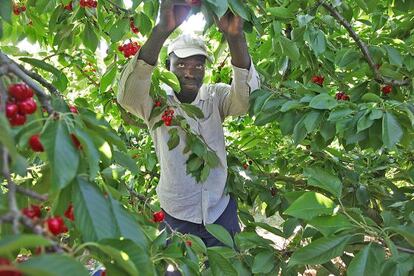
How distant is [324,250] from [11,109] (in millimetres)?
935

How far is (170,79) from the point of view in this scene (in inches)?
90.9

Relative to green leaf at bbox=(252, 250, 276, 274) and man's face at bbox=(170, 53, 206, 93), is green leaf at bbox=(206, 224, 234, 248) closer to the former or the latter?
green leaf at bbox=(252, 250, 276, 274)

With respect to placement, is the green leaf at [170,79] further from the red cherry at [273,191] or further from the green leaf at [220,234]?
the red cherry at [273,191]

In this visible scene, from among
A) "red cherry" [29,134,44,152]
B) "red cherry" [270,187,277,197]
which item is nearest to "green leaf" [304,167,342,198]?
"red cherry" [29,134,44,152]

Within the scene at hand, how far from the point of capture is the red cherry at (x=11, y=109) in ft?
2.79

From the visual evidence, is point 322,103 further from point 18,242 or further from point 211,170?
point 18,242

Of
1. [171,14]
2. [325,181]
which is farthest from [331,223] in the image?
[171,14]

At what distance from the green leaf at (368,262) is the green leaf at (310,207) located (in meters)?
0.16

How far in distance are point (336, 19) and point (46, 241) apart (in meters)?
2.04

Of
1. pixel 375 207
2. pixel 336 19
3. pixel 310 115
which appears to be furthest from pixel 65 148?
pixel 375 207

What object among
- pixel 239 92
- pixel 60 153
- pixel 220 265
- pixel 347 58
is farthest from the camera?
pixel 239 92

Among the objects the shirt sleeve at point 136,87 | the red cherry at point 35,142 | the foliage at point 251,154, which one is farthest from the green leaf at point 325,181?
the shirt sleeve at point 136,87

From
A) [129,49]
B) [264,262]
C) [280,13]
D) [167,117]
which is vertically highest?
[280,13]

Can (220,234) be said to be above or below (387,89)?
below
